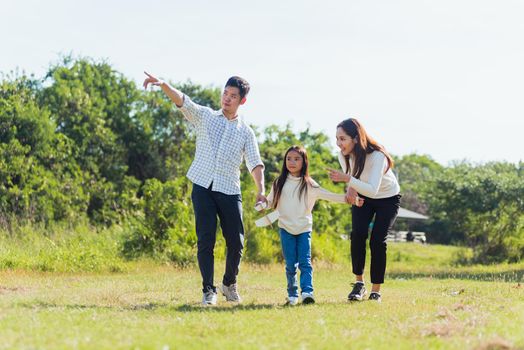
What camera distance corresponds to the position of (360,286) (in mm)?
7488

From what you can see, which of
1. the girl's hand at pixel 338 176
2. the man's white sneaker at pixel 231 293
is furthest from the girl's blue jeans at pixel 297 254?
the girl's hand at pixel 338 176

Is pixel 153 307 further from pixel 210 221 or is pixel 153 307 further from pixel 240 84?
pixel 240 84

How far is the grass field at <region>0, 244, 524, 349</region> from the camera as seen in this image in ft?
15.4

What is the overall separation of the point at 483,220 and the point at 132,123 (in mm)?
12639

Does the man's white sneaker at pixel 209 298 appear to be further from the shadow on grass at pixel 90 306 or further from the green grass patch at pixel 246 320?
the shadow on grass at pixel 90 306

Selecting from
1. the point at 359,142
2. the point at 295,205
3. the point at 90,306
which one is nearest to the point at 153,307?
the point at 90,306

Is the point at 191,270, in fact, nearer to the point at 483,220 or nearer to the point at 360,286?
the point at 360,286

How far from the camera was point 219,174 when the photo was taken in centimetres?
714

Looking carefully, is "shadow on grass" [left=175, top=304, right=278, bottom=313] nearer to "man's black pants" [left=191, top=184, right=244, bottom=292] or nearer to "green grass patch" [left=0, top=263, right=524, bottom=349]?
"green grass patch" [left=0, top=263, right=524, bottom=349]

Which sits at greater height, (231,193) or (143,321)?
(231,193)

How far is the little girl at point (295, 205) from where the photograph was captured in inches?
288

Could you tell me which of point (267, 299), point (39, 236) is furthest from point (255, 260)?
point (267, 299)

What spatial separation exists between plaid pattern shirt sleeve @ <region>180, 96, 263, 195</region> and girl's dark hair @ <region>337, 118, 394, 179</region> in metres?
1.07

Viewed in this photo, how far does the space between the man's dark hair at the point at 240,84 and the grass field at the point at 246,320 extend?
2081 millimetres
